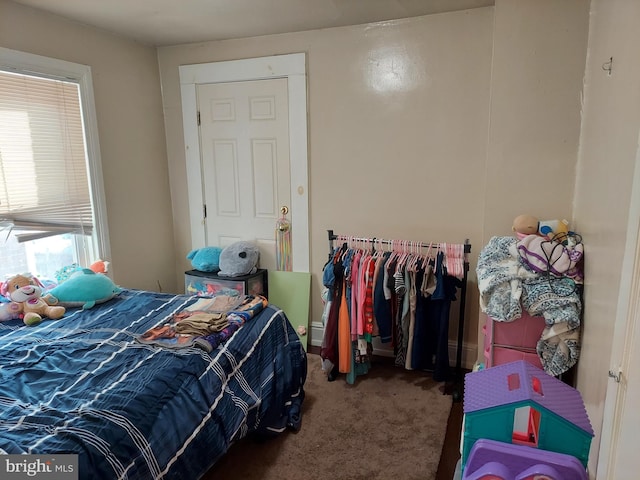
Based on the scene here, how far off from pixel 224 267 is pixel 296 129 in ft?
3.80

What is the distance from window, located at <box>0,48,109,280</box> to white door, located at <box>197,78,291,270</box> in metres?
0.83

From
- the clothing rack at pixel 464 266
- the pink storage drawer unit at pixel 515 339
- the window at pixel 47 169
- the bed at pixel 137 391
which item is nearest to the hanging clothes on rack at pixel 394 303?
the clothing rack at pixel 464 266

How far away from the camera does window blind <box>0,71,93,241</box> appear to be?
2.48 metres

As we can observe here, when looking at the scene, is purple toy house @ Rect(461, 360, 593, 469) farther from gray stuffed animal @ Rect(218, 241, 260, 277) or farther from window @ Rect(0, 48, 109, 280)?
window @ Rect(0, 48, 109, 280)

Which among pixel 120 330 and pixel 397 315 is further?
pixel 397 315

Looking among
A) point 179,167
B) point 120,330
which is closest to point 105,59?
point 179,167

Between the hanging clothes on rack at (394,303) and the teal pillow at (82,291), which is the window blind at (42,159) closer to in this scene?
the teal pillow at (82,291)

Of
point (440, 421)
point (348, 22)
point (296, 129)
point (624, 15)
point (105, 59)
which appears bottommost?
point (440, 421)

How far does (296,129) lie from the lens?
319 cm

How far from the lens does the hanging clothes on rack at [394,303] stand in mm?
2650

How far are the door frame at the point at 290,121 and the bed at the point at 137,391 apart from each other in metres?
0.95

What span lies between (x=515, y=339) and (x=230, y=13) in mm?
2401

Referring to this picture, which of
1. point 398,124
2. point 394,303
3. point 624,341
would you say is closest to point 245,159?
point 398,124

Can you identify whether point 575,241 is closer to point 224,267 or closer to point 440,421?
point 440,421
